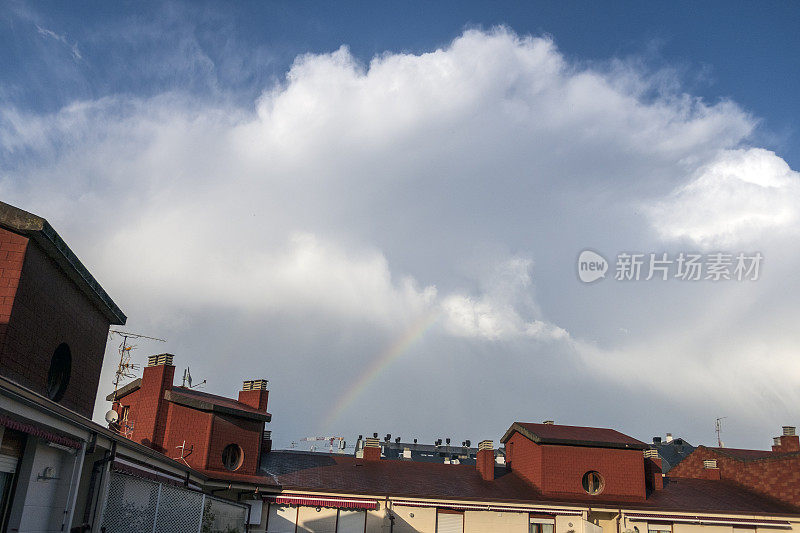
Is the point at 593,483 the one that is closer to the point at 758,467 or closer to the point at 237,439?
the point at 758,467

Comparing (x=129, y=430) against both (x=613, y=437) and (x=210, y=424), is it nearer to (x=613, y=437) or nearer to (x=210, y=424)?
(x=210, y=424)

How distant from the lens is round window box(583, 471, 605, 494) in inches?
1427

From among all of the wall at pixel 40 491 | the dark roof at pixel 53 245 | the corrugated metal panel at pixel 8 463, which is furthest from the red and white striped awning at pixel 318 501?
the corrugated metal panel at pixel 8 463

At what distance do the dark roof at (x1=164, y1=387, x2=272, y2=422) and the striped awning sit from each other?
61.6ft

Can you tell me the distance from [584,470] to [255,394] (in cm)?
1935

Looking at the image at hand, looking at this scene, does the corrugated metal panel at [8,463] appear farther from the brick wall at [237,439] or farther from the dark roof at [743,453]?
the dark roof at [743,453]

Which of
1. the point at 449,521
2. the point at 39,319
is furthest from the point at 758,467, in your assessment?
the point at 39,319

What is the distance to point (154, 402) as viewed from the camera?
33.2 m

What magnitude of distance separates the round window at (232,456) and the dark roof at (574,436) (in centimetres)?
1636

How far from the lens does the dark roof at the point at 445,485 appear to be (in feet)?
109

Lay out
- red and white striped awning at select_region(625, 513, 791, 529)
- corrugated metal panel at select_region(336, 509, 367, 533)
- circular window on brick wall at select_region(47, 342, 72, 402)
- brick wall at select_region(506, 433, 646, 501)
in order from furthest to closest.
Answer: brick wall at select_region(506, 433, 646, 501) < red and white striped awning at select_region(625, 513, 791, 529) < corrugated metal panel at select_region(336, 509, 367, 533) < circular window on brick wall at select_region(47, 342, 72, 402)

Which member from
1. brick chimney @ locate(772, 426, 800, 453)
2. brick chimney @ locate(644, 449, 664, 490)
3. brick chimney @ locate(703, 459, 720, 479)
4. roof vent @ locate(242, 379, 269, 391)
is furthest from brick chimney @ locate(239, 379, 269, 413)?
brick chimney @ locate(772, 426, 800, 453)

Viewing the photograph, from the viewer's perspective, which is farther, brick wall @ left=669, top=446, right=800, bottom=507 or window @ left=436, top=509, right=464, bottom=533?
brick wall @ left=669, top=446, right=800, bottom=507

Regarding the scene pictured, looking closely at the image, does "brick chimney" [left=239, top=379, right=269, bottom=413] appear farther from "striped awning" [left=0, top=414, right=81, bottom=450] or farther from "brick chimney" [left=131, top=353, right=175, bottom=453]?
"striped awning" [left=0, top=414, right=81, bottom=450]
